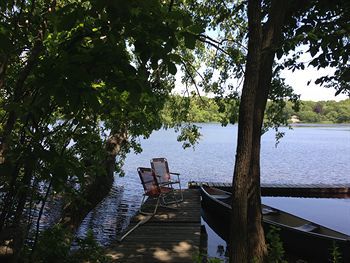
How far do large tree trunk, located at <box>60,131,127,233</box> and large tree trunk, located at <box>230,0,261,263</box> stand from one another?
2.71 metres

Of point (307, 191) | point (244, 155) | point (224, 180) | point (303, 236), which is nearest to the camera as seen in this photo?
point (244, 155)

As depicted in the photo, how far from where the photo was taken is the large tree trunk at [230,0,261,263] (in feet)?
11.7

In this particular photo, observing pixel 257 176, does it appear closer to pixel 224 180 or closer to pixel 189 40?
pixel 189 40

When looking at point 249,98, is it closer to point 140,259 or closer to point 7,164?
point 7,164

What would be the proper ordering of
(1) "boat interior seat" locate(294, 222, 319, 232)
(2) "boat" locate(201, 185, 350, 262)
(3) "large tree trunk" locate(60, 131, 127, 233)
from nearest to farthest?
(3) "large tree trunk" locate(60, 131, 127, 233)
(2) "boat" locate(201, 185, 350, 262)
(1) "boat interior seat" locate(294, 222, 319, 232)

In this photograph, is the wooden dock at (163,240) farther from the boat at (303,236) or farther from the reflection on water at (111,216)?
the reflection on water at (111,216)

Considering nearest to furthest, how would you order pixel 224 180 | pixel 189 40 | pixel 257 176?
1. pixel 189 40
2. pixel 257 176
3. pixel 224 180

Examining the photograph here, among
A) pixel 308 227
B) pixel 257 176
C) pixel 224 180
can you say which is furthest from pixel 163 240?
pixel 224 180

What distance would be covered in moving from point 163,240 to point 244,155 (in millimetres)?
3453

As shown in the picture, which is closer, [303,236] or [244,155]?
[244,155]

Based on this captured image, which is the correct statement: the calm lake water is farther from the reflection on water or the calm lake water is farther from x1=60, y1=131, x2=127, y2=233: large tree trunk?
x1=60, y1=131, x2=127, y2=233: large tree trunk

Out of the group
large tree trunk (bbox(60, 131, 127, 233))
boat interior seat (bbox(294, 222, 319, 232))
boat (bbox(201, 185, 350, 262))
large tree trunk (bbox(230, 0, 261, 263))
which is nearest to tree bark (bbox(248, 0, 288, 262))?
large tree trunk (bbox(230, 0, 261, 263))

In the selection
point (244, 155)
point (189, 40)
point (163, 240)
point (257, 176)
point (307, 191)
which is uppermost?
point (189, 40)

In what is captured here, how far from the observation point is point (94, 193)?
24.2 feet
